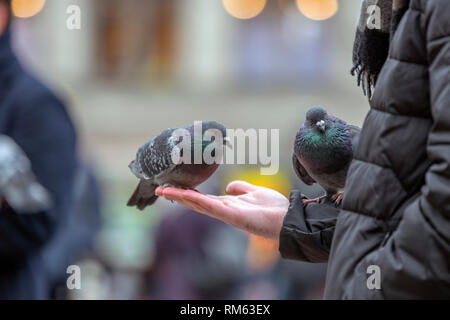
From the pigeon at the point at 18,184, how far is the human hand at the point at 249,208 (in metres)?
1.25

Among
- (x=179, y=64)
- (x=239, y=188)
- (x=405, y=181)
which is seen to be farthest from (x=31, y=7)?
(x=405, y=181)

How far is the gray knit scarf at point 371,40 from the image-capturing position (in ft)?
6.79

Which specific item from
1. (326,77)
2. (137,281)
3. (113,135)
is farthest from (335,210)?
(113,135)

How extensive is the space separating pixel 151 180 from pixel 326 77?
32.1 ft

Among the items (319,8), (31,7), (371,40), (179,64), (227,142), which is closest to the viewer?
(371,40)

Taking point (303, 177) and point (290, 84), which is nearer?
point (303, 177)

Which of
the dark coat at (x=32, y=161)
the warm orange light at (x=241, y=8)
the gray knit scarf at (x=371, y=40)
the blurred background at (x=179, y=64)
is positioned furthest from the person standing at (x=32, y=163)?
the warm orange light at (x=241, y=8)

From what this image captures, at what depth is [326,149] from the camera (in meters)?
2.50

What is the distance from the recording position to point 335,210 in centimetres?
233

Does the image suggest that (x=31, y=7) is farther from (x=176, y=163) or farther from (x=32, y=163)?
(x=176, y=163)

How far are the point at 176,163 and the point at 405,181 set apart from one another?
1041 millimetres

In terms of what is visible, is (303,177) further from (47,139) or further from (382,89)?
(47,139)

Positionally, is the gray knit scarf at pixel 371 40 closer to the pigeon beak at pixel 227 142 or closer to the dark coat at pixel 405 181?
the dark coat at pixel 405 181

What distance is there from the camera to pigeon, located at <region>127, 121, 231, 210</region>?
104 inches
